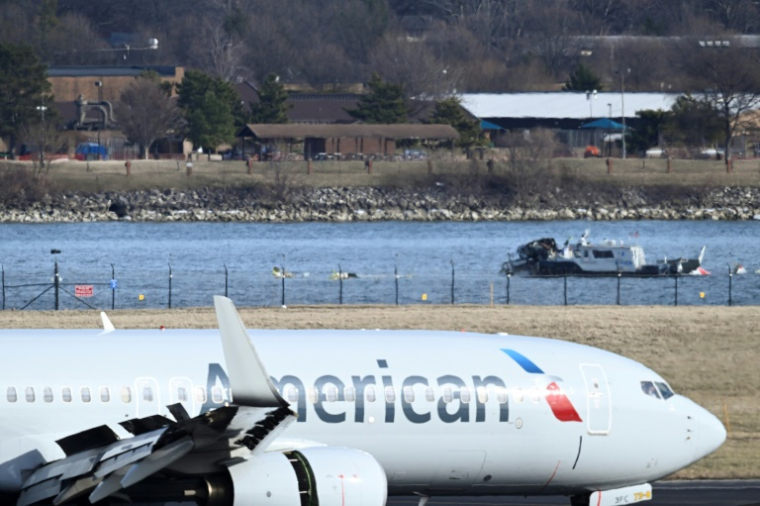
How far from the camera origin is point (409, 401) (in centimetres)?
2597

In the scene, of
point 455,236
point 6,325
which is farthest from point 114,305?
point 455,236

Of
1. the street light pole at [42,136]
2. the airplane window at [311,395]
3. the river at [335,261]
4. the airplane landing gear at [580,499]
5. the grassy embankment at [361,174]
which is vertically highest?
the street light pole at [42,136]

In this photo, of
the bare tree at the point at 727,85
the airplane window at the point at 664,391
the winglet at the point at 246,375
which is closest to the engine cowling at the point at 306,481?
the winglet at the point at 246,375

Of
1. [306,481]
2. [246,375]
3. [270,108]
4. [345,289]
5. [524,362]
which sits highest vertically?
[270,108]

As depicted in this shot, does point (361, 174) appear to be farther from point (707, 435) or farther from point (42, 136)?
point (707, 435)

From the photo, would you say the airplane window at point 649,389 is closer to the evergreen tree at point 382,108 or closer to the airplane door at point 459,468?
the airplane door at point 459,468

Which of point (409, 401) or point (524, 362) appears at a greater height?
point (524, 362)

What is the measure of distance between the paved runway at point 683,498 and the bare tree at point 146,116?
468 feet

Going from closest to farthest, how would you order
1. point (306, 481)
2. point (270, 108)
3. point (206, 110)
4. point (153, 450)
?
point (153, 450)
point (306, 481)
point (206, 110)
point (270, 108)

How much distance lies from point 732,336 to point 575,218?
3774 inches

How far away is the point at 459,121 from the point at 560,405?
149 meters

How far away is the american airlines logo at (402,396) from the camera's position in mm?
25547

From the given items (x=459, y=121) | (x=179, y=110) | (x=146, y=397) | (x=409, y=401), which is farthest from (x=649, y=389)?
(x=179, y=110)

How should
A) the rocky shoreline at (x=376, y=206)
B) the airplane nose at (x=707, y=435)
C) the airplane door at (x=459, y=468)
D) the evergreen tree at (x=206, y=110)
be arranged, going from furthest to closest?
the evergreen tree at (x=206, y=110) → the rocky shoreline at (x=376, y=206) → the airplane nose at (x=707, y=435) → the airplane door at (x=459, y=468)
